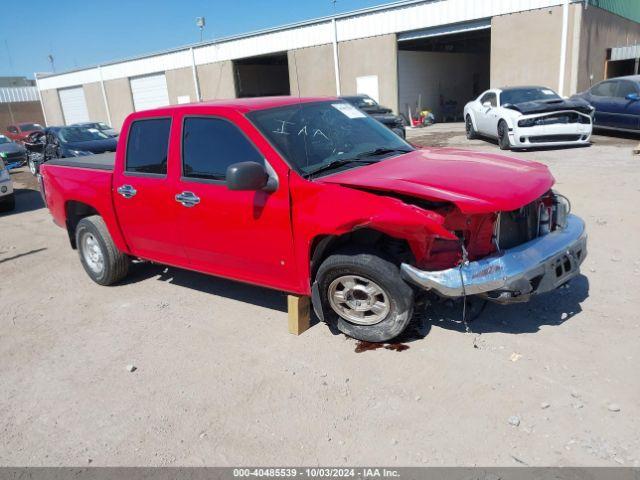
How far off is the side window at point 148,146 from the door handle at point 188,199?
1.06ft

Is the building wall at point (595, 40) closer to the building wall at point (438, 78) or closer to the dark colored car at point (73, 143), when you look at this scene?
the building wall at point (438, 78)

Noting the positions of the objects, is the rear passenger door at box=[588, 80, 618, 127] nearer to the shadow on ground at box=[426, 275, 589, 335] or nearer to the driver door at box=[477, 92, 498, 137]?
the driver door at box=[477, 92, 498, 137]

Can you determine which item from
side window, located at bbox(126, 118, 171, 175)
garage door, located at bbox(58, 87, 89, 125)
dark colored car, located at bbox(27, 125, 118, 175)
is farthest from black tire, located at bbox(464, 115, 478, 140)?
garage door, located at bbox(58, 87, 89, 125)

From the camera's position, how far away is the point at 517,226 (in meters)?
3.68

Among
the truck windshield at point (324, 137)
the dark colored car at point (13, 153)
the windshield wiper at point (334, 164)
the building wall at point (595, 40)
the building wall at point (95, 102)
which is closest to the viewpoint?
the windshield wiper at point (334, 164)

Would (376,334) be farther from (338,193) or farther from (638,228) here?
(638,228)

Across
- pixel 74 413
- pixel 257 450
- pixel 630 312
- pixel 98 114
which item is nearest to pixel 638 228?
pixel 630 312

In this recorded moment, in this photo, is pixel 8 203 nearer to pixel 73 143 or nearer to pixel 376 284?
pixel 73 143

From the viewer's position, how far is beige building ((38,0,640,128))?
18328 millimetres

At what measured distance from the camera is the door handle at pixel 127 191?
4.79 metres

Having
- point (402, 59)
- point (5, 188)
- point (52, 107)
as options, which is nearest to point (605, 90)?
point (402, 59)

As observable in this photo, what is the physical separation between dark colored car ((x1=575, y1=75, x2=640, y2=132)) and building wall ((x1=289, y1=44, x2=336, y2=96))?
12.8 m

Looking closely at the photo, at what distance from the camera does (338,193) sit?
3.52 metres

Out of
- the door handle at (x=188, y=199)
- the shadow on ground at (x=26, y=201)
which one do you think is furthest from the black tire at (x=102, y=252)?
the shadow on ground at (x=26, y=201)
